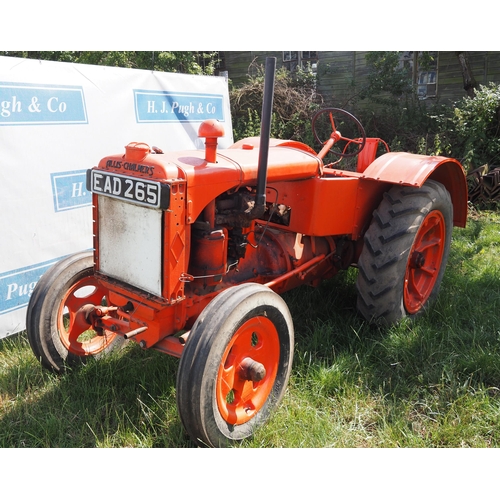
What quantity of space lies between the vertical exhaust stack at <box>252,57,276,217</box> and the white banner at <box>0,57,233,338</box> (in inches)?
81.1

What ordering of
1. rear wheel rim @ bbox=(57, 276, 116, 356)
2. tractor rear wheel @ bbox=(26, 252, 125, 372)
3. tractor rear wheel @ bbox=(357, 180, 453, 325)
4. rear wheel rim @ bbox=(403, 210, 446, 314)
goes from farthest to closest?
1. rear wheel rim @ bbox=(403, 210, 446, 314)
2. tractor rear wheel @ bbox=(357, 180, 453, 325)
3. rear wheel rim @ bbox=(57, 276, 116, 356)
4. tractor rear wheel @ bbox=(26, 252, 125, 372)

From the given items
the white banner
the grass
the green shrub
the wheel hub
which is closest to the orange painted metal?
the wheel hub

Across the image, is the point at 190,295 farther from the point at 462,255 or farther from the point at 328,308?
the point at 462,255

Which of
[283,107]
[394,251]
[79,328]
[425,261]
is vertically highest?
[283,107]

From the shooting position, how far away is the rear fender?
10.7 feet

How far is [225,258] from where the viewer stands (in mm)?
2736

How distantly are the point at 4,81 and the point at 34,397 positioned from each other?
2210 mm

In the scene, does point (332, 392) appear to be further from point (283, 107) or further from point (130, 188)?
point (283, 107)

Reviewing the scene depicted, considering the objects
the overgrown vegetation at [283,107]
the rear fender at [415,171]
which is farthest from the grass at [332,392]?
the overgrown vegetation at [283,107]

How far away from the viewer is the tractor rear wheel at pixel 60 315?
282 cm

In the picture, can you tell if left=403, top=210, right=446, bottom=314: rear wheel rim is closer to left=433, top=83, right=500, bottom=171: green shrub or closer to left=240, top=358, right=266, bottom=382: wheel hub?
left=240, top=358, right=266, bottom=382: wheel hub

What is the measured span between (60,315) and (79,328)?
0.45 feet

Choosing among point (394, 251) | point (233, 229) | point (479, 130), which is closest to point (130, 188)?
point (233, 229)

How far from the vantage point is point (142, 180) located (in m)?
2.40
